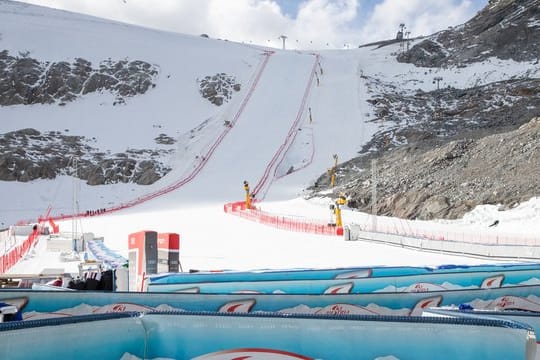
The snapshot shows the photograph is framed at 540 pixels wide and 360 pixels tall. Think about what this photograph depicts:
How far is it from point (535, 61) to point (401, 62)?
59.6 ft

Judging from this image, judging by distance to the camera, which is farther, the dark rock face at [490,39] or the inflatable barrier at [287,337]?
the dark rock face at [490,39]

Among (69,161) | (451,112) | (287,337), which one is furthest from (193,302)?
(451,112)

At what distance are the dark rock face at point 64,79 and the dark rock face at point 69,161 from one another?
10626 mm

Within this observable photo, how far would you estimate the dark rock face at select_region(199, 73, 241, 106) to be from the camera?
64.3 metres

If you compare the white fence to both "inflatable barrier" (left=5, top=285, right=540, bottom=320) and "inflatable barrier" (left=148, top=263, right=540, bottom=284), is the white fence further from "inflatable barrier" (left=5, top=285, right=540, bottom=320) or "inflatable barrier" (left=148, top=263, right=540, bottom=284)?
"inflatable barrier" (left=5, top=285, right=540, bottom=320)

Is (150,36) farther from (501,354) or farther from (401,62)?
(501,354)

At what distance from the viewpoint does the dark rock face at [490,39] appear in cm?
6659

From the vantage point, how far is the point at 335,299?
18.0 ft

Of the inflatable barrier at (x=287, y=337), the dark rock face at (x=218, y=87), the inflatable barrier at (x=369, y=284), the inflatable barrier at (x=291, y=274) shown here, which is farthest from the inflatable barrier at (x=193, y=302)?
the dark rock face at (x=218, y=87)

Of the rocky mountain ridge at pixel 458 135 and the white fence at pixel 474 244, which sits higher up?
the rocky mountain ridge at pixel 458 135

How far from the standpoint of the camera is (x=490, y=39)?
7069cm

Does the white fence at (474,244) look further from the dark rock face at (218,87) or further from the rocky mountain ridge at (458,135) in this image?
the dark rock face at (218,87)

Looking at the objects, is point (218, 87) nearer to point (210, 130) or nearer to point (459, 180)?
point (210, 130)

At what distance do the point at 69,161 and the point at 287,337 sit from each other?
2022 inches
